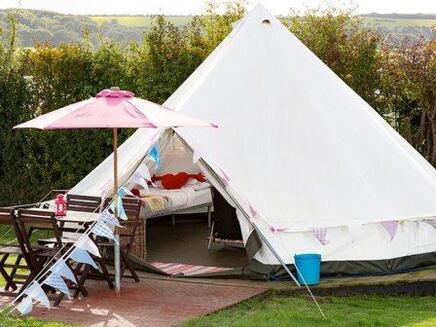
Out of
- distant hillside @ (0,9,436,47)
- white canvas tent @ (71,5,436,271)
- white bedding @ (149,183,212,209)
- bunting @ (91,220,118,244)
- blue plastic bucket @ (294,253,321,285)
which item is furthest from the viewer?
distant hillside @ (0,9,436,47)

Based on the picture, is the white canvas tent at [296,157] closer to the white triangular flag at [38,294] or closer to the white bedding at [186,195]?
the white bedding at [186,195]

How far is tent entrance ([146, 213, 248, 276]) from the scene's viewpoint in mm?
10289

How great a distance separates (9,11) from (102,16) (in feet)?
41.9

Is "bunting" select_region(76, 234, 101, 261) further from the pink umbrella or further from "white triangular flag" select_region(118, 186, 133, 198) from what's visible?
"white triangular flag" select_region(118, 186, 133, 198)

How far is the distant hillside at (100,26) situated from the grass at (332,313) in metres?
5.94

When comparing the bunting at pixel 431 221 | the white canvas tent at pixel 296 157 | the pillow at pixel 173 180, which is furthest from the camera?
the pillow at pixel 173 180

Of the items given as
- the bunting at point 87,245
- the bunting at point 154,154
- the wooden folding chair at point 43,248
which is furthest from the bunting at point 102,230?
the bunting at point 154,154

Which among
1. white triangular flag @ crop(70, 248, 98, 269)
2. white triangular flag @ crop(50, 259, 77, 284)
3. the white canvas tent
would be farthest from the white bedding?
white triangular flag @ crop(50, 259, 77, 284)

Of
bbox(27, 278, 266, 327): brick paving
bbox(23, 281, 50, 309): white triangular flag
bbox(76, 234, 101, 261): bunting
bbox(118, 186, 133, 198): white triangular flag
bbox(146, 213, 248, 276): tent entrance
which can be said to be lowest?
bbox(146, 213, 248, 276): tent entrance

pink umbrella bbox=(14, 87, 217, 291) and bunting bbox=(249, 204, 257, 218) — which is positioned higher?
pink umbrella bbox=(14, 87, 217, 291)

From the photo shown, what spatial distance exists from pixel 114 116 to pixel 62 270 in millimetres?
1374

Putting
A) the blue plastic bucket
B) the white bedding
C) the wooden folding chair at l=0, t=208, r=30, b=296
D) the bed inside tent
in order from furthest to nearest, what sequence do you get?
the white bedding → the bed inside tent → the blue plastic bucket → the wooden folding chair at l=0, t=208, r=30, b=296

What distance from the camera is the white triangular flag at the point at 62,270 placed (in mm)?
8242

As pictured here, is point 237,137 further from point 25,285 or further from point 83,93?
point 83,93
